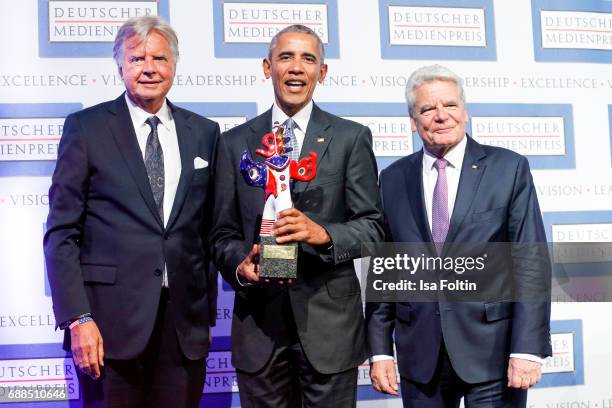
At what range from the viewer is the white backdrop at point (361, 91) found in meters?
2.79

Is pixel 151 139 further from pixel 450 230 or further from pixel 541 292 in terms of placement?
pixel 541 292

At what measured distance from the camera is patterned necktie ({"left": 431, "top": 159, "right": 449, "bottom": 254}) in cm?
201

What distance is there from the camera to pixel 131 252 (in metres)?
1.96

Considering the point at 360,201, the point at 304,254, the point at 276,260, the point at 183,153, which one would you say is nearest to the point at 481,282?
the point at 360,201

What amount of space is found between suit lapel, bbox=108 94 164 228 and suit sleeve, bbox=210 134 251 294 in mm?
180

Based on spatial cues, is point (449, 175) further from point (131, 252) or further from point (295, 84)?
point (131, 252)

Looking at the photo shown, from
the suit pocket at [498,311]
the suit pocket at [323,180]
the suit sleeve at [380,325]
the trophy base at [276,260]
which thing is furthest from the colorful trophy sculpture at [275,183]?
the suit pocket at [498,311]

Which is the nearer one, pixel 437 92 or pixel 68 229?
pixel 68 229

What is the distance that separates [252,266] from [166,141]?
1.86ft

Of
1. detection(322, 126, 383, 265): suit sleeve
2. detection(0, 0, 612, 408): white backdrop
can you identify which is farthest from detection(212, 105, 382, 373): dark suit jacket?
detection(0, 0, 612, 408): white backdrop

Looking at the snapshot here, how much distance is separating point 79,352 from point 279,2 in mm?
1842

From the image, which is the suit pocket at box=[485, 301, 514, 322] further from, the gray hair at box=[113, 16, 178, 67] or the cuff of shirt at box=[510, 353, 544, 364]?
the gray hair at box=[113, 16, 178, 67]

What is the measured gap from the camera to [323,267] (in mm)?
1978

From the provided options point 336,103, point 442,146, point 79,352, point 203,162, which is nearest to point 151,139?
point 203,162
